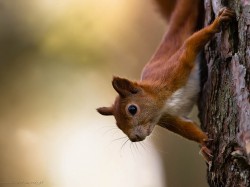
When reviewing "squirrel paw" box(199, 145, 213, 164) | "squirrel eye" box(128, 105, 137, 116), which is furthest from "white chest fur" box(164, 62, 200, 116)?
"squirrel paw" box(199, 145, 213, 164)

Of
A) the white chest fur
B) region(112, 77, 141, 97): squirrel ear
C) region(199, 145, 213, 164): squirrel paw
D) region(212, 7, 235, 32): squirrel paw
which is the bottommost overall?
region(199, 145, 213, 164): squirrel paw

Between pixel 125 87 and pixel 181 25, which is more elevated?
pixel 181 25

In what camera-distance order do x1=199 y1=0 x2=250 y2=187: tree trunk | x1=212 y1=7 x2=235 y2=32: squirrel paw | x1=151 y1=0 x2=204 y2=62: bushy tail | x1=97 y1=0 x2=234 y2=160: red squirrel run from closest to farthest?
x1=199 y1=0 x2=250 y2=187: tree trunk < x1=212 y1=7 x2=235 y2=32: squirrel paw < x1=97 y1=0 x2=234 y2=160: red squirrel < x1=151 y1=0 x2=204 y2=62: bushy tail

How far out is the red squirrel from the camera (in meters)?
2.38

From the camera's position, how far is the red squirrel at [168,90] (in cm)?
238

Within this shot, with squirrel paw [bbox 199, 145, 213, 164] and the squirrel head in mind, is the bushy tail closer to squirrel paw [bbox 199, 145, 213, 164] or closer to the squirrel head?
the squirrel head

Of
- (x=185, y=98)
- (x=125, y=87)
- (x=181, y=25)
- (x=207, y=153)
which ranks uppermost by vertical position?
(x=181, y=25)

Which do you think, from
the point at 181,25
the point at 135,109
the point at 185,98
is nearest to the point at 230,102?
the point at 185,98

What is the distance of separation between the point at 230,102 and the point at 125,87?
2.26 feet

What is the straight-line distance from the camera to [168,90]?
2.46 meters

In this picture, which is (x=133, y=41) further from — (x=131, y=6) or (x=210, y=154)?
(x=210, y=154)

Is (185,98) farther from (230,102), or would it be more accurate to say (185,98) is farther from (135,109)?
(230,102)

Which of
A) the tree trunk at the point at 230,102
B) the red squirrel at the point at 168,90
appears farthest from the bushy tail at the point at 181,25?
the tree trunk at the point at 230,102

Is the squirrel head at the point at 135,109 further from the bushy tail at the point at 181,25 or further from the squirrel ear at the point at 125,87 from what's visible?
the bushy tail at the point at 181,25
